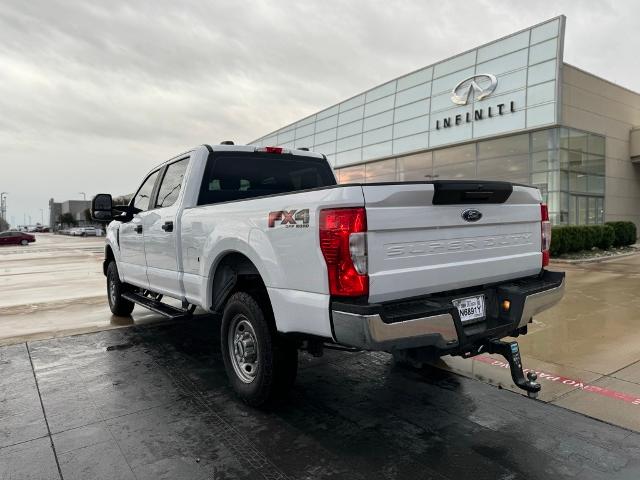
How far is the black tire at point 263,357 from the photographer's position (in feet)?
11.0

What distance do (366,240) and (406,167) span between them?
1031 inches

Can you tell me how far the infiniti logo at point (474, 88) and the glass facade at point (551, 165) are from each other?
7.62 ft

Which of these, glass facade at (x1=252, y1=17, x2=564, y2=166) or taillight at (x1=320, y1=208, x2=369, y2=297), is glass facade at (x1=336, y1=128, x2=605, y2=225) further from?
taillight at (x1=320, y1=208, x2=369, y2=297)

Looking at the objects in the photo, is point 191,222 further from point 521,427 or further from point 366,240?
point 521,427

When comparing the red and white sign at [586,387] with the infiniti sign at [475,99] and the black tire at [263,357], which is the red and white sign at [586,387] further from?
the infiniti sign at [475,99]

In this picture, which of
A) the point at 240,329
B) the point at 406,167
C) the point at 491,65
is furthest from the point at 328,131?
the point at 240,329

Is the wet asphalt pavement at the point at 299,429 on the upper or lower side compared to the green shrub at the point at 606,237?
lower

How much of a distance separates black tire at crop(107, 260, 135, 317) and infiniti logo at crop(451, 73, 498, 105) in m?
21.1

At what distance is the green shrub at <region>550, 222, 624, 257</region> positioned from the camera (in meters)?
15.2

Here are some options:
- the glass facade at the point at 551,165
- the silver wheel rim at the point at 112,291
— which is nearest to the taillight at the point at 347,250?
the silver wheel rim at the point at 112,291

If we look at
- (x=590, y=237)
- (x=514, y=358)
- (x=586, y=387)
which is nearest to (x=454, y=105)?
(x=590, y=237)

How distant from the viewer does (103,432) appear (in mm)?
3301

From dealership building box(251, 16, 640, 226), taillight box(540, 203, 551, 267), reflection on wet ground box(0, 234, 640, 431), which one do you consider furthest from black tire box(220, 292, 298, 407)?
dealership building box(251, 16, 640, 226)

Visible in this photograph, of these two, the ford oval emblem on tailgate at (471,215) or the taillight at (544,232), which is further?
the taillight at (544,232)
